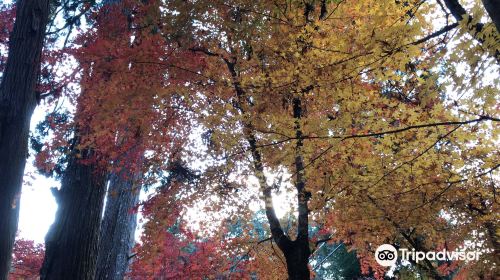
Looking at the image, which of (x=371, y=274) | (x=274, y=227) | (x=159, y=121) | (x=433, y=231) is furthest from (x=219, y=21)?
(x=371, y=274)

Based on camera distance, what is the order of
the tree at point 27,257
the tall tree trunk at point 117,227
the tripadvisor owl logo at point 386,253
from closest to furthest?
1. the tall tree trunk at point 117,227
2. the tripadvisor owl logo at point 386,253
3. the tree at point 27,257

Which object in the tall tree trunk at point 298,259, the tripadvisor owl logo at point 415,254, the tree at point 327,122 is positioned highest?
the tree at point 327,122

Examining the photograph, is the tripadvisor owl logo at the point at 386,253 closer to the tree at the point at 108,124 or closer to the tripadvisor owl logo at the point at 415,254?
the tripadvisor owl logo at the point at 415,254

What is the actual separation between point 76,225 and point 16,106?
2232 millimetres

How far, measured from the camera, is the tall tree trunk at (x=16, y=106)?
286 centimetres

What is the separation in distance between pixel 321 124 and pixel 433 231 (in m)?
3.72

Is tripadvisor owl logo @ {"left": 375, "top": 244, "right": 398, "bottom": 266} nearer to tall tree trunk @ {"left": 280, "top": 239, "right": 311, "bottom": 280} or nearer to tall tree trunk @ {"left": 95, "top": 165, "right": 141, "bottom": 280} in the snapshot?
tall tree trunk @ {"left": 280, "top": 239, "right": 311, "bottom": 280}

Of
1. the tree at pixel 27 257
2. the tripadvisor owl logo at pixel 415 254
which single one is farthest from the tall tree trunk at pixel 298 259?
the tree at pixel 27 257

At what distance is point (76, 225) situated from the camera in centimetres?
472

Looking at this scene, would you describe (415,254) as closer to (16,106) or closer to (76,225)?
(76,225)

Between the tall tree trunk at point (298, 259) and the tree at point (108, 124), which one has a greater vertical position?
the tree at point (108, 124)

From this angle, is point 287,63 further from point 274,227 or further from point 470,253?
point 470,253

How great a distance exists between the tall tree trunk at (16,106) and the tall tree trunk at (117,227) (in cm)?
408

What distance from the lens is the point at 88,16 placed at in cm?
795
